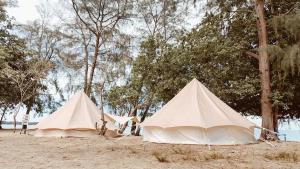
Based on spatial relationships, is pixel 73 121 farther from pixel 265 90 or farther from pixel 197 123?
pixel 265 90

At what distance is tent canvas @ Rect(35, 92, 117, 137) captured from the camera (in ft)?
68.7

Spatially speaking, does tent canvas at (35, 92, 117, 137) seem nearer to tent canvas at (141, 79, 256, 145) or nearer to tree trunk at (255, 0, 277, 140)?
tent canvas at (141, 79, 256, 145)

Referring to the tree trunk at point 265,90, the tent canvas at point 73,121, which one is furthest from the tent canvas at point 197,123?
the tent canvas at point 73,121

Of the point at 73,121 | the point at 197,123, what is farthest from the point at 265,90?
the point at 73,121

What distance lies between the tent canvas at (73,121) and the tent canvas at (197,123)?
5.35m

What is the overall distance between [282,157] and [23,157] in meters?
6.92

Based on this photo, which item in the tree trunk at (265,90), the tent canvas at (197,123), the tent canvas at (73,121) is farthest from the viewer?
the tent canvas at (73,121)

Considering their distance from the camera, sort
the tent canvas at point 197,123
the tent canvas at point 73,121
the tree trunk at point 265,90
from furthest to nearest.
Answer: the tent canvas at point 73,121
the tree trunk at point 265,90
the tent canvas at point 197,123

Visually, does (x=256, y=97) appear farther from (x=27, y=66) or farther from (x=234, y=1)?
(x=27, y=66)

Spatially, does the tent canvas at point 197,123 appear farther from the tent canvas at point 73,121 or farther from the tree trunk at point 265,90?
the tent canvas at point 73,121

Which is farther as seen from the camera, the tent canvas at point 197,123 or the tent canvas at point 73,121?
the tent canvas at point 73,121

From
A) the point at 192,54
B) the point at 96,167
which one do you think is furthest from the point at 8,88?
the point at 96,167

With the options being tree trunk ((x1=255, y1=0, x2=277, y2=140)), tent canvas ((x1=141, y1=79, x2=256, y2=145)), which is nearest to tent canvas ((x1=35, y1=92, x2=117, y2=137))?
tent canvas ((x1=141, y1=79, x2=256, y2=145))

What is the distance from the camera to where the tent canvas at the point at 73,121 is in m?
20.9
